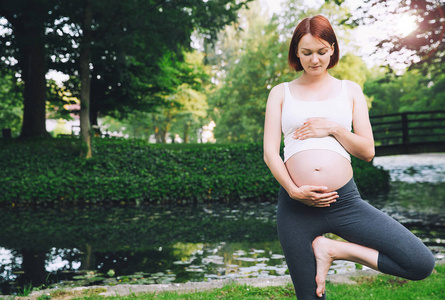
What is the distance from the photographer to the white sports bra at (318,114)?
105 inches

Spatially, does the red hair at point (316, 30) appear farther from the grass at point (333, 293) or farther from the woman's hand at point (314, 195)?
the grass at point (333, 293)

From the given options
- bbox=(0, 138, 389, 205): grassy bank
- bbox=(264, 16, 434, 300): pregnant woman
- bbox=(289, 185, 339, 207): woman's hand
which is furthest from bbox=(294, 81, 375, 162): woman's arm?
bbox=(0, 138, 389, 205): grassy bank

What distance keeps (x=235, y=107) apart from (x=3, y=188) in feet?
80.3

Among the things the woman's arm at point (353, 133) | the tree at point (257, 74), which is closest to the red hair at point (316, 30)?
the woman's arm at point (353, 133)

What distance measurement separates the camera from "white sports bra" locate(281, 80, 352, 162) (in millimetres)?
2678

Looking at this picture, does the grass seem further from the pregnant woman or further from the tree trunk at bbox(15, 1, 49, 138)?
the tree trunk at bbox(15, 1, 49, 138)

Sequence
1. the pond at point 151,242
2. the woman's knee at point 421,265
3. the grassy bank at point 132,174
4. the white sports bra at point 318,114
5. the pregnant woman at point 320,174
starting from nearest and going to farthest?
the woman's knee at point 421,265 < the pregnant woman at point 320,174 < the white sports bra at point 318,114 < the pond at point 151,242 < the grassy bank at point 132,174

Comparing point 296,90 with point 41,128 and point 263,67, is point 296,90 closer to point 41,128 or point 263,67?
point 41,128

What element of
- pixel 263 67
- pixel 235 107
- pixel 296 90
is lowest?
pixel 296 90

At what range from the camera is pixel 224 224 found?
1054 centimetres

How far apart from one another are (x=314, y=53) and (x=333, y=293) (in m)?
2.79

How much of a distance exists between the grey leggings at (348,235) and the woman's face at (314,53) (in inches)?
28.3

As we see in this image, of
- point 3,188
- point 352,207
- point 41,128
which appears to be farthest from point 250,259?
point 41,128

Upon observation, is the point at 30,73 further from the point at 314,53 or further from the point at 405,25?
the point at 314,53
